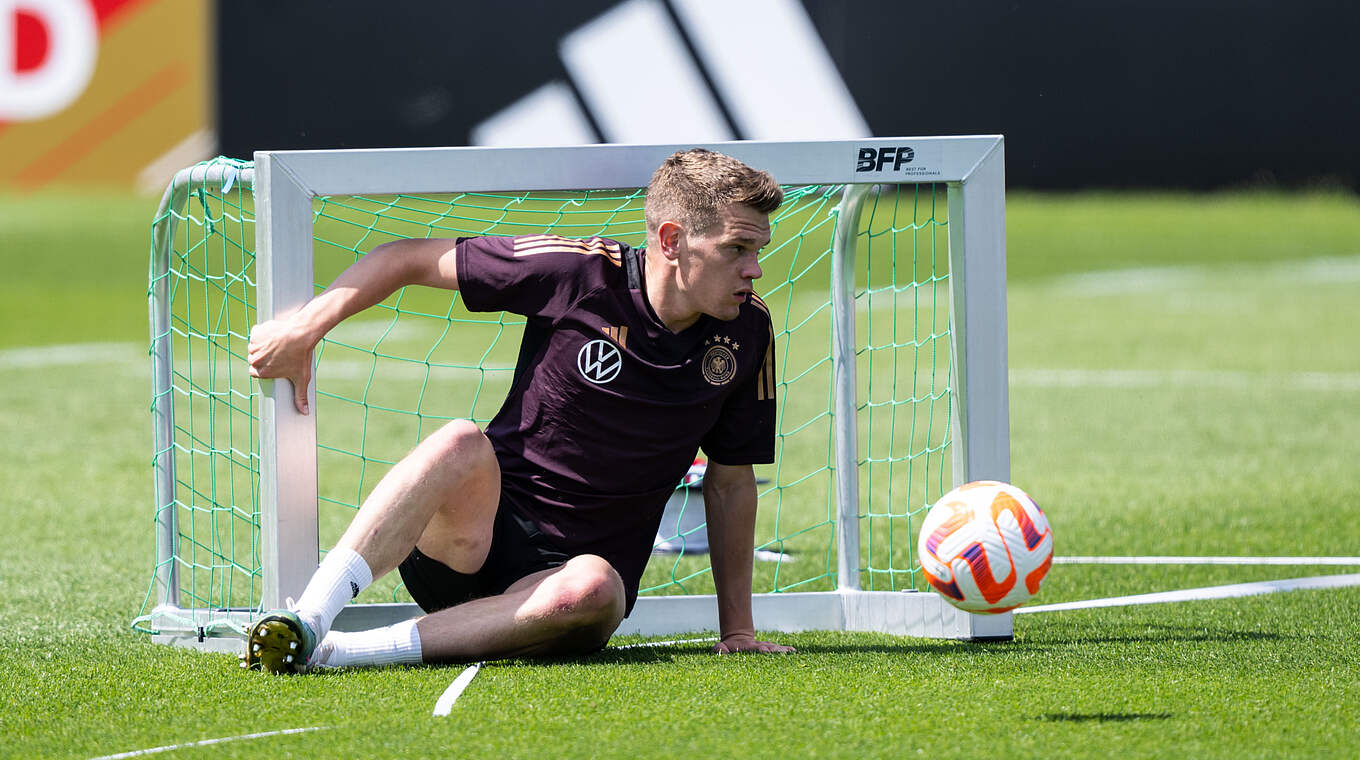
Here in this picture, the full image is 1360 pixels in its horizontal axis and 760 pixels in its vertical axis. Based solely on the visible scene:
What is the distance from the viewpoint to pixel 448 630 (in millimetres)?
3402

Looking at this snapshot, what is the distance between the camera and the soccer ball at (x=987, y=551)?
321 cm

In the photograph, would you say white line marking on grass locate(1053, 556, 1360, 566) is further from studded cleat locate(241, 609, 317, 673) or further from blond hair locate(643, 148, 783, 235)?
studded cleat locate(241, 609, 317, 673)

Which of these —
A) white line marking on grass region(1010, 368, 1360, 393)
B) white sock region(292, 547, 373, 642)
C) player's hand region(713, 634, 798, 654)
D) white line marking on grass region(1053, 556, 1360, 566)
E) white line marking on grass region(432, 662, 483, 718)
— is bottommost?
white line marking on grass region(432, 662, 483, 718)

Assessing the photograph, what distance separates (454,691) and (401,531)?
415mm

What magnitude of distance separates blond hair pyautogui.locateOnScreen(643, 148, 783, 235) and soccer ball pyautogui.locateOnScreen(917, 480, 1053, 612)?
2.57 feet

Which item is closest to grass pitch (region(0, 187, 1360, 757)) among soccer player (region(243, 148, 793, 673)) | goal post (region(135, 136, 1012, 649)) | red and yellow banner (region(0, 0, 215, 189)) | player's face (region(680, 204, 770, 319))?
soccer player (region(243, 148, 793, 673))

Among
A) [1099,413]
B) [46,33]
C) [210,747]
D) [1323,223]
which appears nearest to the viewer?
[210,747]

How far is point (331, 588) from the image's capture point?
3289 mm

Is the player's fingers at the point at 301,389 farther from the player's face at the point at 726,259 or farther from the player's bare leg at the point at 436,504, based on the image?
the player's face at the point at 726,259

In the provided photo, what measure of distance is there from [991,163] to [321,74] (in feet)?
41.0

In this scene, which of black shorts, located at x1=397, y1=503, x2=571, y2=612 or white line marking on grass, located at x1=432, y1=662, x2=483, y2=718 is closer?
white line marking on grass, located at x1=432, y1=662, x2=483, y2=718

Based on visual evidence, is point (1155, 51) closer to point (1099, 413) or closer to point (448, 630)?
point (1099, 413)

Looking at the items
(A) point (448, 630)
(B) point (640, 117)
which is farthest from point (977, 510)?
(B) point (640, 117)

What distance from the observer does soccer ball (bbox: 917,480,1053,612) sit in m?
3.21
